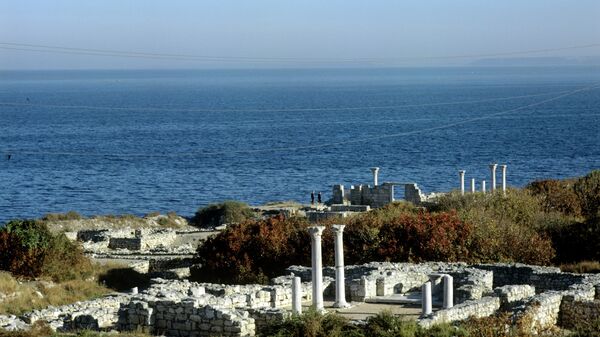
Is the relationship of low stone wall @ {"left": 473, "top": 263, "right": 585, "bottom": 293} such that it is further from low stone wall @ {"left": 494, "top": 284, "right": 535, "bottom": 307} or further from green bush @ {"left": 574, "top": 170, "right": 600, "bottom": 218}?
green bush @ {"left": 574, "top": 170, "right": 600, "bottom": 218}

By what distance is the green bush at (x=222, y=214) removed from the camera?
181 ft

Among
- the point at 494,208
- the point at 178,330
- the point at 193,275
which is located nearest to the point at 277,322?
the point at 178,330

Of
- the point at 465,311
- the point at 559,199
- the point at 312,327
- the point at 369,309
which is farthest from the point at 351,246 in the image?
the point at 559,199

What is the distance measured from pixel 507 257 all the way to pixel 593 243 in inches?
113

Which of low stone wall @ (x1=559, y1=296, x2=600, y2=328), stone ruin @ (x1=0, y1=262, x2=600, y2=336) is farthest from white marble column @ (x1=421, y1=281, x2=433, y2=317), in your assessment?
low stone wall @ (x1=559, y1=296, x2=600, y2=328)

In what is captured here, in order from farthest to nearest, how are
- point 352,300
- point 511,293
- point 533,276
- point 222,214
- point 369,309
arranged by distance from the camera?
point 222,214 < point 533,276 < point 352,300 < point 369,309 < point 511,293

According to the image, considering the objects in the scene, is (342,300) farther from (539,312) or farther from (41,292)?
(41,292)

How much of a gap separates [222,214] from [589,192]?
19.6m

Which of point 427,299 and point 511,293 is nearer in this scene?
point 427,299

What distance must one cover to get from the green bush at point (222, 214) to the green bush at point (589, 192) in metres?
16.3

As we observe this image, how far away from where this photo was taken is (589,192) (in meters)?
44.3

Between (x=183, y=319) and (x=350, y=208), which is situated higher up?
(x=183, y=319)

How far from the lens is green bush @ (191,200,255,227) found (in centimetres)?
5503

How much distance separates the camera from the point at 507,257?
104ft
